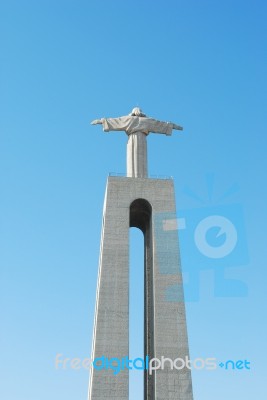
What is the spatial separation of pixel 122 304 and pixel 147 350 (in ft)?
7.39

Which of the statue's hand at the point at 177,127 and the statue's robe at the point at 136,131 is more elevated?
the statue's hand at the point at 177,127

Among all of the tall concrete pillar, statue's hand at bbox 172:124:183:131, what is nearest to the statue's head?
statue's hand at bbox 172:124:183:131

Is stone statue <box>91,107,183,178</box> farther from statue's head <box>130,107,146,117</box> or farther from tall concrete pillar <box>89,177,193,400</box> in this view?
tall concrete pillar <box>89,177,193,400</box>

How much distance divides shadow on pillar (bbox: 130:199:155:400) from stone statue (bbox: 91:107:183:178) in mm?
1566

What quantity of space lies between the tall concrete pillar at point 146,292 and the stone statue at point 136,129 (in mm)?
1095

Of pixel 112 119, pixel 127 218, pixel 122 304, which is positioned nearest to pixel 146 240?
pixel 127 218

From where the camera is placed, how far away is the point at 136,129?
23.4 m

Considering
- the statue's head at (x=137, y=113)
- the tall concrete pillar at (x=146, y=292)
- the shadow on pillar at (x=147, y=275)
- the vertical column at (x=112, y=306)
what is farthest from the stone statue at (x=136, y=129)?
the vertical column at (x=112, y=306)

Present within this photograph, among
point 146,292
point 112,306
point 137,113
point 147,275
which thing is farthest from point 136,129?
point 112,306

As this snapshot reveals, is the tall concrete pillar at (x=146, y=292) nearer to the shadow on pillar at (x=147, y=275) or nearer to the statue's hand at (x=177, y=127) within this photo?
the shadow on pillar at (x=147, y=275)

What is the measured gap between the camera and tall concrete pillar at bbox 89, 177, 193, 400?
17547 mm

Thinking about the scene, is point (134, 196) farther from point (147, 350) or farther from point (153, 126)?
point (147, 350)

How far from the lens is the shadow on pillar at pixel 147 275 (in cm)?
1914

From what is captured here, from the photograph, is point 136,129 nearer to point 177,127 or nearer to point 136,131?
point 136,131
